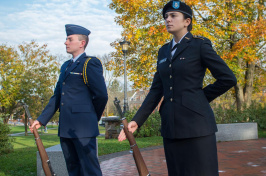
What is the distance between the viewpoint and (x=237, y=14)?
15406mm

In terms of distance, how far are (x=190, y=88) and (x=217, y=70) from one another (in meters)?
0.24

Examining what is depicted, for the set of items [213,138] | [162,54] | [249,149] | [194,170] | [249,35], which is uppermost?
[249,35]

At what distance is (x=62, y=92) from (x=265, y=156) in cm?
549

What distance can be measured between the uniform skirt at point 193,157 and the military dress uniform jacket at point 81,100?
1364mm

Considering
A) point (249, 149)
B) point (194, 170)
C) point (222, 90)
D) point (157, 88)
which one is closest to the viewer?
point (194, 170)

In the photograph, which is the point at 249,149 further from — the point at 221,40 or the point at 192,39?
the point at 221,40

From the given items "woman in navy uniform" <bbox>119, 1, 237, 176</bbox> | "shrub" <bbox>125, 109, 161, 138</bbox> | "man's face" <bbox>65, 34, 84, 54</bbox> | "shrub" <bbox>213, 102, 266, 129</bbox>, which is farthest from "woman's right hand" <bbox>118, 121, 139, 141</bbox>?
"shrub" <bbox>213, 102, 266, 129</bbox>

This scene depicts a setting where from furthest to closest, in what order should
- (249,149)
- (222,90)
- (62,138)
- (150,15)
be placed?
(150,15)
(249,149)
(62,138)
(222,90)

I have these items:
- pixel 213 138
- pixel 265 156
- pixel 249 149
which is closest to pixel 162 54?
pixel 213 138

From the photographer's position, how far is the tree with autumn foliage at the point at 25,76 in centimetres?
2748

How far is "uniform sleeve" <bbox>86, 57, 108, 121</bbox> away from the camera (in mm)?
3395

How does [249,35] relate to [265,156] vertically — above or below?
above

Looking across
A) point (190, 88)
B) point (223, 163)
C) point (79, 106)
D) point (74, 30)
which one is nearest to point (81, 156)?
point (79, 106)

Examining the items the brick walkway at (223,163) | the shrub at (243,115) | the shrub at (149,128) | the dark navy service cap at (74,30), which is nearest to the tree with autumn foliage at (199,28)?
the shrub at (243,115)
